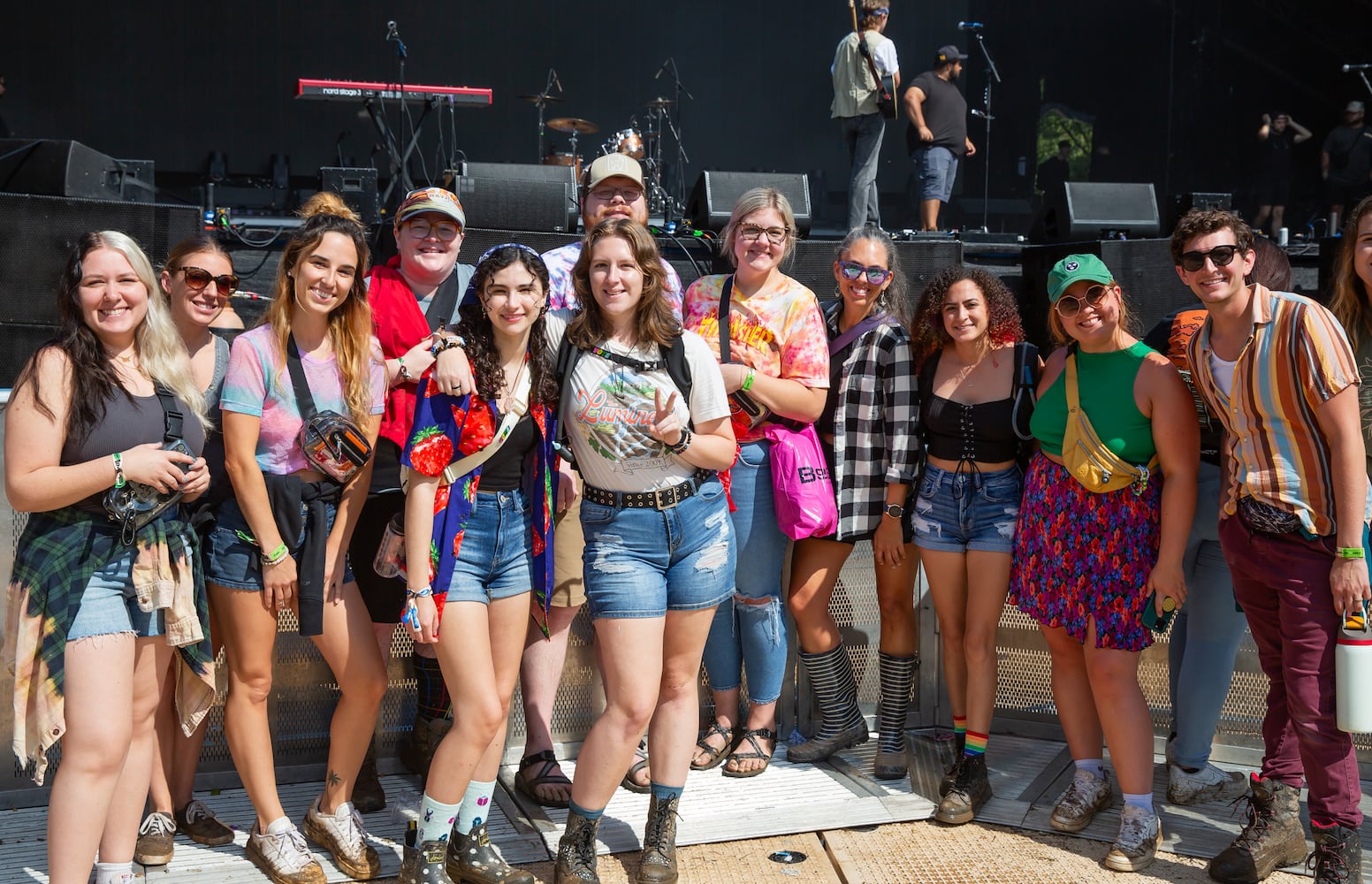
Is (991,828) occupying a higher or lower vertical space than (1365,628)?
lower

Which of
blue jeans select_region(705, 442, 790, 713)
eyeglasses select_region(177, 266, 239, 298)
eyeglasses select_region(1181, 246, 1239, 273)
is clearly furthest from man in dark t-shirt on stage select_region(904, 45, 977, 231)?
eyeglasses select_region(177, 266, 239, 298)

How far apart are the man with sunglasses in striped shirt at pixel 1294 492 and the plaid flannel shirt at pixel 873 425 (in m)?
0.91

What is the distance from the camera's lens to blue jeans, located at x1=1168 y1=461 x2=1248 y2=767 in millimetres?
3572

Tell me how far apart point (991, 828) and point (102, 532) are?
2.66 meters

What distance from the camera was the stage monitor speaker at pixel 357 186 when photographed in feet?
24.1

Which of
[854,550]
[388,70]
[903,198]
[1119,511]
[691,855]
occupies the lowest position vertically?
[691,855]

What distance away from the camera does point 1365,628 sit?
2910 millimetres

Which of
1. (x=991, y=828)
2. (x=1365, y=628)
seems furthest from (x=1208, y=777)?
(x=1365, y=628)

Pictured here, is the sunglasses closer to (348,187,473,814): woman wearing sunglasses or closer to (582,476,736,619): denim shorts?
(582,476,736,619): denim shorts

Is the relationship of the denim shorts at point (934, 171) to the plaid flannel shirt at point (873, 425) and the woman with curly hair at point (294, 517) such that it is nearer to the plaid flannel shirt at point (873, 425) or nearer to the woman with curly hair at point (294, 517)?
the plaid flannel shirt at point (873, 425)

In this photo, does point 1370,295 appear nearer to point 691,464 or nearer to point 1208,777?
point 1208,777

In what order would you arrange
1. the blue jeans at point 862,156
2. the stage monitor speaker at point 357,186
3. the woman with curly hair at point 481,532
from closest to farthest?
the woman with curly hair at point 481,532
the stage monitor speaker at point 357,186
the blue jeans at point 862,156

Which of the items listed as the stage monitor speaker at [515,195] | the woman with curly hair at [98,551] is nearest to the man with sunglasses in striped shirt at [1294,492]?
the woman with curly hair at [98,551]

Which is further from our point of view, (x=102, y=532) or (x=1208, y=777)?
(x=1208, y=777)
